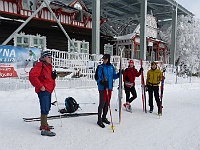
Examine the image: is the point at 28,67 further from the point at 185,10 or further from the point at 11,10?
the point at 185,10

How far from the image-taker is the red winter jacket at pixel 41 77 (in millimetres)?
3598

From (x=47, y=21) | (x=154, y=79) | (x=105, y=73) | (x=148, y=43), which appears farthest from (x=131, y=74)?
(x=148, y=43)

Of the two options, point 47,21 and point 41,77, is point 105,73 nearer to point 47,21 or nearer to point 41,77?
point 41,77

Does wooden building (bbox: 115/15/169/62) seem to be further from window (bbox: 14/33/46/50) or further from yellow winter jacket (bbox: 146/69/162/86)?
yellow winter jacket (bbox: 146/69/162/86)

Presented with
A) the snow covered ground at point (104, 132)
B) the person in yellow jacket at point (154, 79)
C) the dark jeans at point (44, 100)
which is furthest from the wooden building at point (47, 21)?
the dark jeans at point (44, 100)

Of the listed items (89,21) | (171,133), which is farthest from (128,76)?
(89,21)

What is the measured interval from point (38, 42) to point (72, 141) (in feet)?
41.9

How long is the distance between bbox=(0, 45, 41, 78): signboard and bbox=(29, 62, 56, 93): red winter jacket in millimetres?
4813

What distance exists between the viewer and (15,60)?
26.8 feet

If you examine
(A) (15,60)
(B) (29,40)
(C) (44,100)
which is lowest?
(C) (44,100)

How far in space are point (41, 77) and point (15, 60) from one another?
16.5 feet

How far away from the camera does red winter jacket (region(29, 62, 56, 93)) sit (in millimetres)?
3598

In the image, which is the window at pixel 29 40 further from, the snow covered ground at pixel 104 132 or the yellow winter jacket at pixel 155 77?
the yellow winter jacket at pixel 155 77

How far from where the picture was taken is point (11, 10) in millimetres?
13555
